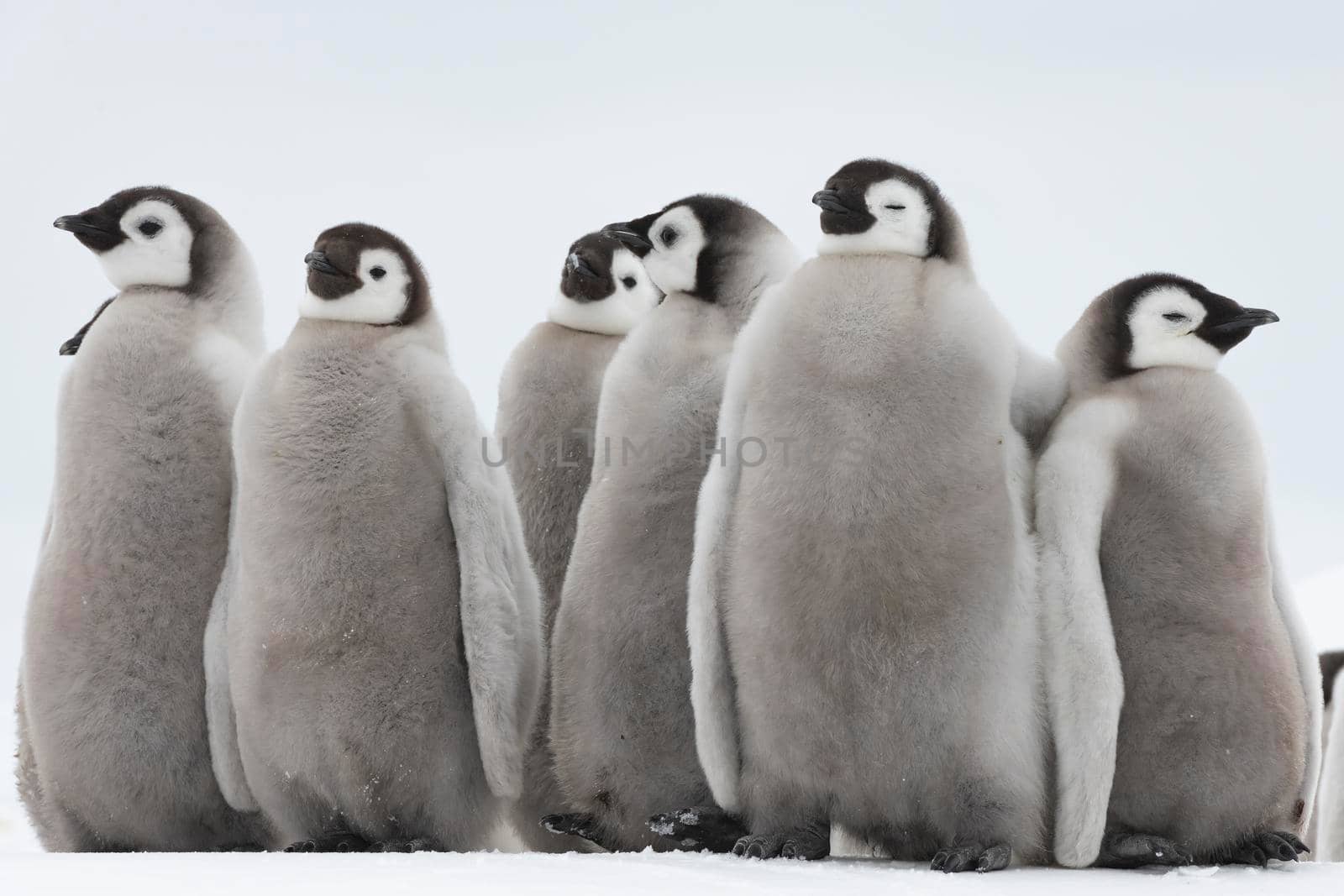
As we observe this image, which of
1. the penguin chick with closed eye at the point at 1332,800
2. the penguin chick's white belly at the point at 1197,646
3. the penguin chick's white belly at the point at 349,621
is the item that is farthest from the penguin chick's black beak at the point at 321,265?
the penguin chick with closed eye at the point at 1332,800

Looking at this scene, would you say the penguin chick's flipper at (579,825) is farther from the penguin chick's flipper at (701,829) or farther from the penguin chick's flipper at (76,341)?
the penguin chick's flipper at (76,341)

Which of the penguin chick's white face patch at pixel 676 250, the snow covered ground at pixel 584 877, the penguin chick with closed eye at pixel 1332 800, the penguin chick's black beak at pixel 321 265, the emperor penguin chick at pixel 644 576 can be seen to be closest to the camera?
the snow covered ground at pixel 584 877

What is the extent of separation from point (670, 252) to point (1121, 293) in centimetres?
110

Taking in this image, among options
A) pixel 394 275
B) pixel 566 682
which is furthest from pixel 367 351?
pixel 566 682

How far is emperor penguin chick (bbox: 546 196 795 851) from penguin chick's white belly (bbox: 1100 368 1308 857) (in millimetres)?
902

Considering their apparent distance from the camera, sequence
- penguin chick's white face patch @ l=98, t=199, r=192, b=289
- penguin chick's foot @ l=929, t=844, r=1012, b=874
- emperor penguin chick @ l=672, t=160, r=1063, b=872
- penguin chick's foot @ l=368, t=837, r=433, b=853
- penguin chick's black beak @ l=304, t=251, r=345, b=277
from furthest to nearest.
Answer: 1. penguin chick's white face patch @ l=98, t=199, r=192, b=289
2. penguin chick's black beak @ l=304, t=251, r=345, b=277
3. penguin chick's foot @ l=368, t=837, r=433, b=853
4. emperor penguin chick @ l=672, t=160, r=1063, b=872
5. penguin chick's foot @ l=929, t=844, r=1012, b=874

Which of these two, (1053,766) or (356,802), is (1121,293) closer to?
(1053,766)

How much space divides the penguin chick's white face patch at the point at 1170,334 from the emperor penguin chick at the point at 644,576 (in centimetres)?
90

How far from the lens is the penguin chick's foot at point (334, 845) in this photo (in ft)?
11.3

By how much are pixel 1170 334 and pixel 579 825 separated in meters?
1.72

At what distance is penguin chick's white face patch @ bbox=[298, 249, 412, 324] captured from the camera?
149 inches

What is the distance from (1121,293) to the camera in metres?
3.64

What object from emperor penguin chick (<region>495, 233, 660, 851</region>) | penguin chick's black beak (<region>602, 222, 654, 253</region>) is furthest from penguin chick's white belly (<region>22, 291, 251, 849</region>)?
penguin chick's black beak (<region>602, 222, 654, 253</region>)

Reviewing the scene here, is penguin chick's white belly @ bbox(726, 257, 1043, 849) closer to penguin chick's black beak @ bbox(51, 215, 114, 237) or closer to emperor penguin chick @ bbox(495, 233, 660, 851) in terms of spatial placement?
emperor penguin chick @ bbox(495, 233, 660, 851)
